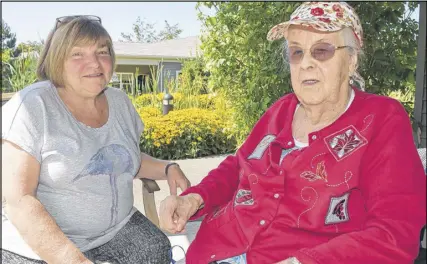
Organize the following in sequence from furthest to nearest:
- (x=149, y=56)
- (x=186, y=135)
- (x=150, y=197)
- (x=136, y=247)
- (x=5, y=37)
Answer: (x=149, y=56)
(x=5, y=37)
(x=186, y=135)
(x=150, y=197)
(x=136, y=247)

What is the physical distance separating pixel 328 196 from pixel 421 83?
3868 millimetres

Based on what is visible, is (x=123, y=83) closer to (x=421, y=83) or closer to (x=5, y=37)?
(x=5, y=37)

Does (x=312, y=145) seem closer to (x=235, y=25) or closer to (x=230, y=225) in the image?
(x=230, y=225)

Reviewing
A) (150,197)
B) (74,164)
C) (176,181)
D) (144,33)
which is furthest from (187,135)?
(144,33)

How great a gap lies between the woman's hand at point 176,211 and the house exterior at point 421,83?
3419mm

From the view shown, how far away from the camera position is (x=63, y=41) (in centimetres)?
179

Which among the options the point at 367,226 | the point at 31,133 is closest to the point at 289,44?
the point at 367,226

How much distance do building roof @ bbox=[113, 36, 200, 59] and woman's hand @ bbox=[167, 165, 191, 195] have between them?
15569mm

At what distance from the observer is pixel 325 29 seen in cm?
147

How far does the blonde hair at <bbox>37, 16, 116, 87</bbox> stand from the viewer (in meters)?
1.80

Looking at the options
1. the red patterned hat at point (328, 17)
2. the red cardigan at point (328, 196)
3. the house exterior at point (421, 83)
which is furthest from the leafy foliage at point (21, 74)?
the red patterned hat at point (328, 17)

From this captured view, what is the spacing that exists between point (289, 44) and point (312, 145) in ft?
1.12

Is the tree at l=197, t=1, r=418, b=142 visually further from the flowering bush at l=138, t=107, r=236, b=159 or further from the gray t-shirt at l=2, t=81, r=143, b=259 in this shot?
the gray t-shirt at l=2, t=81, r=143, b=259

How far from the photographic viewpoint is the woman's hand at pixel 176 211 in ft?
5.44
